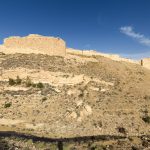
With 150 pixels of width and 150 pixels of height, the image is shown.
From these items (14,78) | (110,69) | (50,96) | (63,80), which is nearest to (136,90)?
(110,69)

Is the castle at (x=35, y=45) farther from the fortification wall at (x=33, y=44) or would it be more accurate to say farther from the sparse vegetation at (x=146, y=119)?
the sparse vegetation at (x=146, y=119)

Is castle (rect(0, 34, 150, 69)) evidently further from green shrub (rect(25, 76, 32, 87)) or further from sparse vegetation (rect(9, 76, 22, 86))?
green shrub (rect(25, 76, 32, 87))

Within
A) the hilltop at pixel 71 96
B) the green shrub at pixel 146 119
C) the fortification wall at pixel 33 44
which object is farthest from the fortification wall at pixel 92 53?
the green shrub at pixel 146 119

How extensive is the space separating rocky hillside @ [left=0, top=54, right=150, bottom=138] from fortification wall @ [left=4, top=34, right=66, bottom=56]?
88 centimetres

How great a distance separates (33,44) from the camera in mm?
42594

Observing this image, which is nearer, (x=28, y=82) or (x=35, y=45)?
(x=28, y=82)

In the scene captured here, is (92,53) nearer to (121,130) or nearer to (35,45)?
(35,45)

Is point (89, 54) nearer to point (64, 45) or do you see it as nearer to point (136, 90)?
point (64, 45)

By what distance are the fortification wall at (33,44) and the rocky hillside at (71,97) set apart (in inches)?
34.8

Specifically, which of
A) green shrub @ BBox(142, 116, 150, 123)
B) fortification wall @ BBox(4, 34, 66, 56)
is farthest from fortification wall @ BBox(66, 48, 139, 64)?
green shrub @ BBox(142, 116, 150, 123)

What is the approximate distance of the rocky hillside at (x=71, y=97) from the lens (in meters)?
29.9

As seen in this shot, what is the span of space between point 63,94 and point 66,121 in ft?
19.9

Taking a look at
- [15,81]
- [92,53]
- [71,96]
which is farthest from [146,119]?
[92,53]

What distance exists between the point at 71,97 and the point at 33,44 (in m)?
10.1
